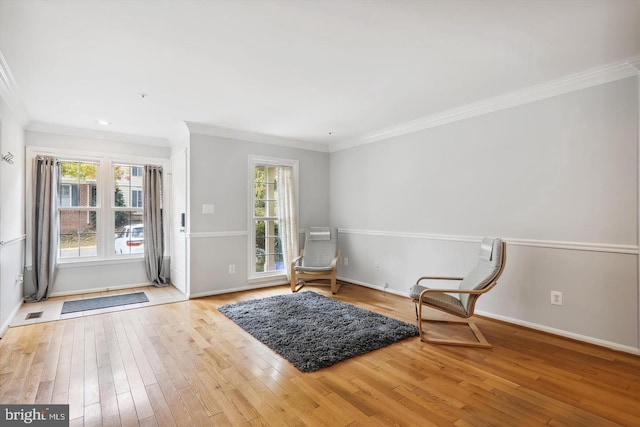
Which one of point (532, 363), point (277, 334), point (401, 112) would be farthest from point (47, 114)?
point (532, 363)

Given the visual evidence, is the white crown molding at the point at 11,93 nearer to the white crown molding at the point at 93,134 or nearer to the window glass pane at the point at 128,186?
the white crown molding at the point at 93,134

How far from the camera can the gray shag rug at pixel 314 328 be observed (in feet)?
8.86

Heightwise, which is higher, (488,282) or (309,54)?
(309,54)

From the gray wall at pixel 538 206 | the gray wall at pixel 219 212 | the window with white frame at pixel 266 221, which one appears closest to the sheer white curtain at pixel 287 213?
the window with white frame at pixel 266 221

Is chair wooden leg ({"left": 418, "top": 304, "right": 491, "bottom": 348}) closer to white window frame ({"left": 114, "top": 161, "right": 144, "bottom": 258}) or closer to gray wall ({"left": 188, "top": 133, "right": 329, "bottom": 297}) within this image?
gray wall ({"left": 188, "top": 133, "right": 329, "bottom": 297})

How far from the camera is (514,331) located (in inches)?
127

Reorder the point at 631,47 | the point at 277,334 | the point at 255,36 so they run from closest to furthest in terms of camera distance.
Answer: the point at 255,36
the point at 631,47
the point at 277,334

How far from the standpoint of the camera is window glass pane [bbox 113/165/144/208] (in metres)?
5.05

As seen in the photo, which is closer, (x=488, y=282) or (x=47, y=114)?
(x=488, y=282)

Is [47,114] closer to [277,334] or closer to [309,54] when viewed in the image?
[309,54]

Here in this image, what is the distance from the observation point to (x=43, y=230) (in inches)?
171

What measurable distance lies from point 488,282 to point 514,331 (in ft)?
2.55

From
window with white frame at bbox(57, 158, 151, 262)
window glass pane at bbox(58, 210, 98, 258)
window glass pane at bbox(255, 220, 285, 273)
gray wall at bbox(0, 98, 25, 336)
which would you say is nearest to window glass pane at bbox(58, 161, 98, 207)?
window with white frame at bbox(57, 158, 151, 262)

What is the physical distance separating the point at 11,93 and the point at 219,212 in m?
2.48
